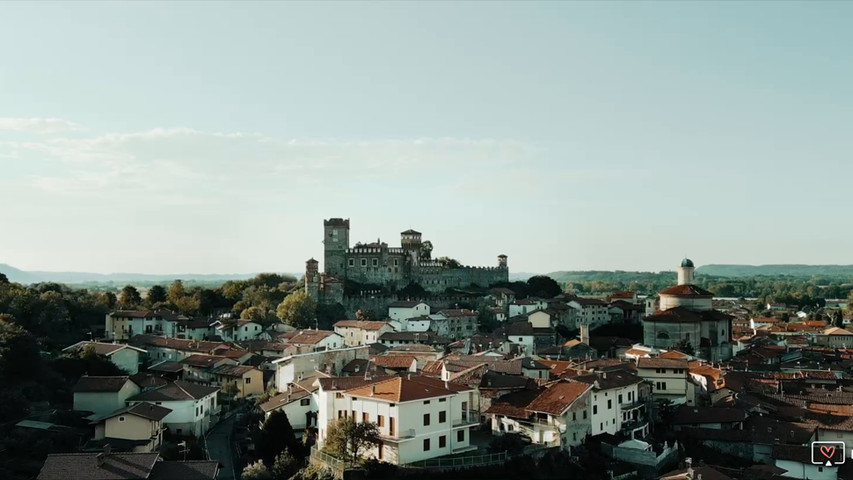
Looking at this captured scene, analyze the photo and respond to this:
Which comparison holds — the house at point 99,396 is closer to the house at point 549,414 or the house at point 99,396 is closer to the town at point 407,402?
the town at point 407,402

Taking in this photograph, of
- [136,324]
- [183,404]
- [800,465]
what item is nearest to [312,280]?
[136,324]

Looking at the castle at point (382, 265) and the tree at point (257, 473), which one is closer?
the tree at point (257, 473)

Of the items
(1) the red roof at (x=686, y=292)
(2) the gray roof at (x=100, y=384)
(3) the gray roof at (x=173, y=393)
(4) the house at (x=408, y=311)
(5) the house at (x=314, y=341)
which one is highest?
(1) the red roof at (x=686, y=292)

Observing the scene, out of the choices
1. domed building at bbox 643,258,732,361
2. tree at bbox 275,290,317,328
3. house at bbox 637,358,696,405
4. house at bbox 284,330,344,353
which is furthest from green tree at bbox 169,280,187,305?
house at bbox 637,358,696,405

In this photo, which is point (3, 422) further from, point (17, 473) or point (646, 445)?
point (646, 445)

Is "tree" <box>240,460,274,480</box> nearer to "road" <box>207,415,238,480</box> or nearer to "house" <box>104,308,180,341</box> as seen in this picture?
"road" <box>207,415,238,480</box>

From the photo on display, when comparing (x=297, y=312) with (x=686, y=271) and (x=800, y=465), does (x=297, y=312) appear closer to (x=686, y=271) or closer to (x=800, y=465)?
(x=686, y=271)

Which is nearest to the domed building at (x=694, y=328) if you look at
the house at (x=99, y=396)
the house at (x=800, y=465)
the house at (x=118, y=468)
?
the house at (x=800, y=465)

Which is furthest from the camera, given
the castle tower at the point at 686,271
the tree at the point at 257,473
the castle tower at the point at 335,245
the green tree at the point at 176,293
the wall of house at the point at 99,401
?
the castle tower at the point at 335,245
